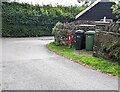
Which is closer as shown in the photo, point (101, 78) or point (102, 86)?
point (102, 86)

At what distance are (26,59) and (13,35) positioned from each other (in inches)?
663

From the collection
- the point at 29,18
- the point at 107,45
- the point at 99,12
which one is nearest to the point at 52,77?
the point at 107,45

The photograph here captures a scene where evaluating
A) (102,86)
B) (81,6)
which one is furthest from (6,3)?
(102,86)

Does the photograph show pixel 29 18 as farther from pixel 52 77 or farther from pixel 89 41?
pixel 52 77

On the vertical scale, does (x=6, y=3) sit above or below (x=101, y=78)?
above

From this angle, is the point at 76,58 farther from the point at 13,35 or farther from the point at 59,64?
the point at 13,35

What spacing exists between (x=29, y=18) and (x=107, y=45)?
2004 cm

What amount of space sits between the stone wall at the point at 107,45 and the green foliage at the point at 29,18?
1779cm

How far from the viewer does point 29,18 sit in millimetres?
32219

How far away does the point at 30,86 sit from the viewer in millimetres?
8617

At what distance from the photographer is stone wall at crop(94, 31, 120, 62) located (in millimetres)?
12328

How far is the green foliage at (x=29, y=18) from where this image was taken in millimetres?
30906

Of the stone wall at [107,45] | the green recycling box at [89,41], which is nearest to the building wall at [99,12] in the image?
the green recycling box at [89,41]

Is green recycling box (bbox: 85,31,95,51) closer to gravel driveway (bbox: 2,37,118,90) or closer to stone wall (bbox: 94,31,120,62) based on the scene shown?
stone wall (bbox: 94,31,120,62)
